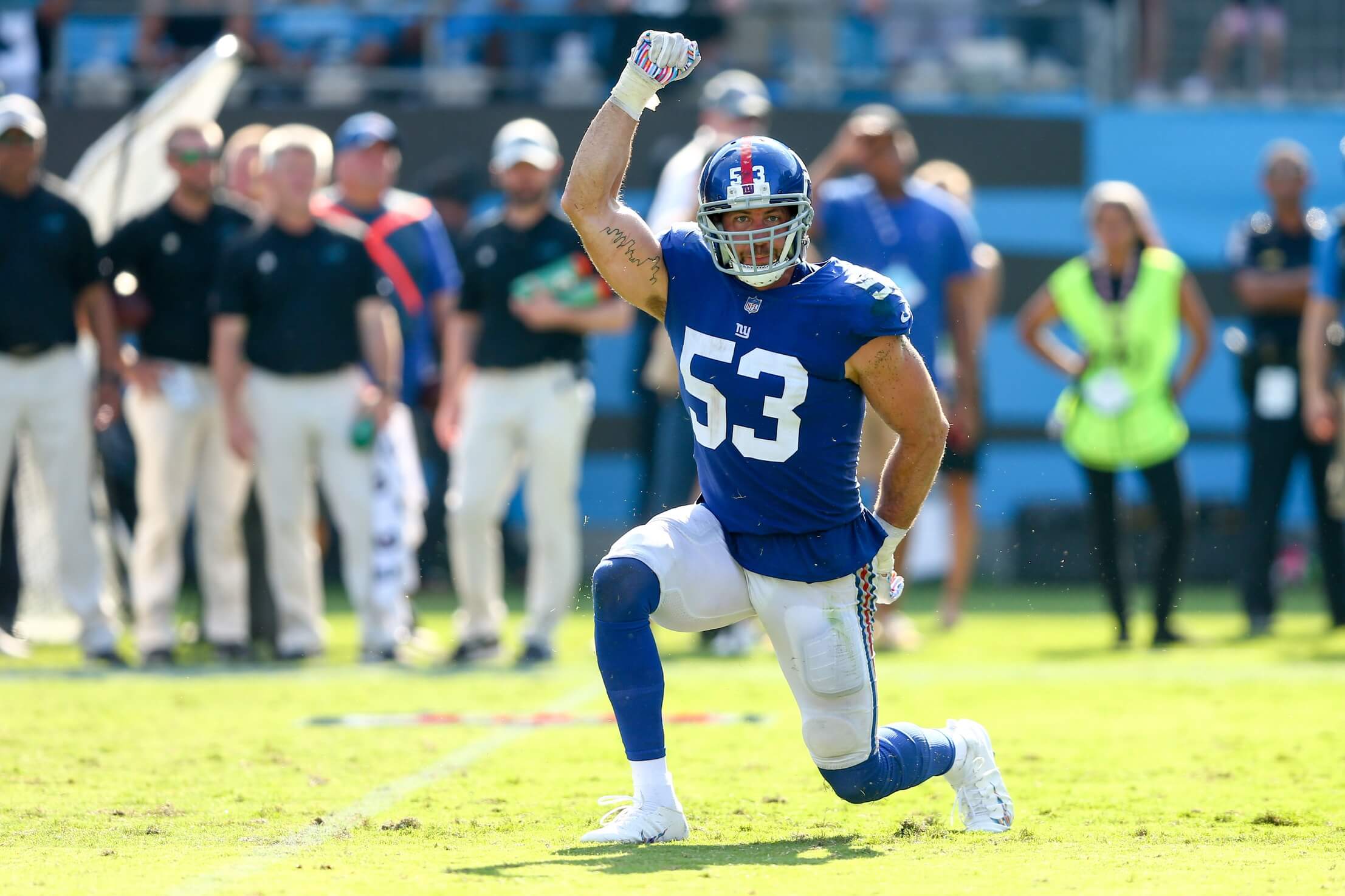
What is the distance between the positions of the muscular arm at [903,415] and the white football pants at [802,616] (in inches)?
8.4

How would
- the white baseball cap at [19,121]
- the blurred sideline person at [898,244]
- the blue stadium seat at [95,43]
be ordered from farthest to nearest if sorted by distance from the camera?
the blue stadium seat at [95,43], the blurred sideline person at [898,244], the white baseball cap at [19,121]

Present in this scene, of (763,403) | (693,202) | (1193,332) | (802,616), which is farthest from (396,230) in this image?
(802,616)

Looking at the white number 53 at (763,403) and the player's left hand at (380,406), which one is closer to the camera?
the white number 53 at (763,403)

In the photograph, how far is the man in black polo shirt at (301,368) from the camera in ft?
30.1

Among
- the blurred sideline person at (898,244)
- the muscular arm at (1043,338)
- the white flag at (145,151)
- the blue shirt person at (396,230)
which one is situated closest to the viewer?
the blurred sideline person at (898,244)

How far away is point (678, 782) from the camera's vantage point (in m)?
5.93

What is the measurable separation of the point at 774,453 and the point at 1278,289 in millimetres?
6362

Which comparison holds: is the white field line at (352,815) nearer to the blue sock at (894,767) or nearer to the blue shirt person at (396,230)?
the blue sock at (894,767)

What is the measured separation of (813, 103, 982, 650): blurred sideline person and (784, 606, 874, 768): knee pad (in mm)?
4266

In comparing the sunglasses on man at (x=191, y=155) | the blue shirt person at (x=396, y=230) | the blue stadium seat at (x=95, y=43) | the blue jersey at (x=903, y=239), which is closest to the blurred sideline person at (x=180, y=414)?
the sunglasses on man at (x=191, y=155)

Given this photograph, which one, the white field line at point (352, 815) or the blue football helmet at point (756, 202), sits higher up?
the blue football helmet at point (756, 202)

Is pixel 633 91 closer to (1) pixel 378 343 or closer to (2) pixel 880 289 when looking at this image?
(2) pixel 880 289

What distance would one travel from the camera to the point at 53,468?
9.23 meters

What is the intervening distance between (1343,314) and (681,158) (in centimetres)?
357
